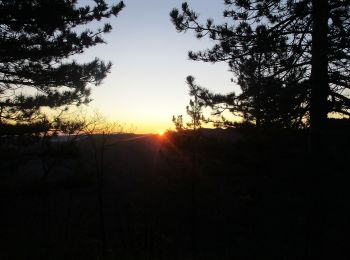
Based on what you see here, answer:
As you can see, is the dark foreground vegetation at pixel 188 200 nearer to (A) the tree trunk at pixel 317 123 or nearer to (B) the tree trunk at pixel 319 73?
(A) the tree trunk at pixel 317 123

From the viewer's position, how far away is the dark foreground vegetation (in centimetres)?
1013

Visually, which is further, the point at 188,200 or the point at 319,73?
the point at 188,200

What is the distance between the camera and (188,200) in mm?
26078

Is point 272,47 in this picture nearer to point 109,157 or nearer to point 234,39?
point 234,39

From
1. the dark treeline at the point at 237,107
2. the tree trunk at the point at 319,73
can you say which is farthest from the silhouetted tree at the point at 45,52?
the tree trunk at the point at 319,73

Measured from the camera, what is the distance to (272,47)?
8961 mm

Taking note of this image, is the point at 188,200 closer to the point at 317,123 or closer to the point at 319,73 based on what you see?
the point at 317,123

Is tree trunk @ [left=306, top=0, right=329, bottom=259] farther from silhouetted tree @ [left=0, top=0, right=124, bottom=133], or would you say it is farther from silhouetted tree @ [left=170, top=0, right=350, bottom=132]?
silhouetted tree @ [left=0, top=0, right=124, bottom=133]

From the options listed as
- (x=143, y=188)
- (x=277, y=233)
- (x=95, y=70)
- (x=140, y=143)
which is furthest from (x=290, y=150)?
(x=140, y=143)

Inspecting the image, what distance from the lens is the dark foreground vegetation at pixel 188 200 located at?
10.1 meters

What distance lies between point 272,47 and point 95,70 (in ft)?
18.0

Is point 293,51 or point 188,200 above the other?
point 293,51

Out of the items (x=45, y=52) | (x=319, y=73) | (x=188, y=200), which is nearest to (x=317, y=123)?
(x=319, y=73)

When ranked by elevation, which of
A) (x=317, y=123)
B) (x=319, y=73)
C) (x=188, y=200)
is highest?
(x=319, y=73)
